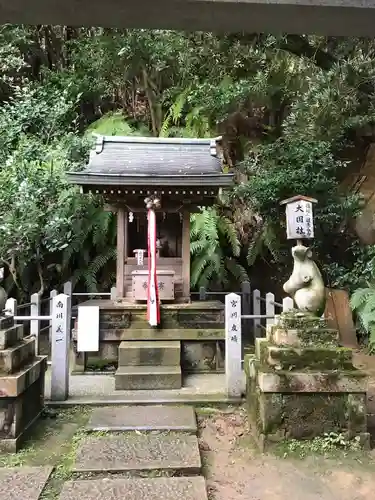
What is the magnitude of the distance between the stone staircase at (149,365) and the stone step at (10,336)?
1813mm

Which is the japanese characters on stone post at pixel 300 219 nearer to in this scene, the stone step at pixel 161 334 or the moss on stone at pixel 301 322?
A: the moss on stone at pixel 301 322

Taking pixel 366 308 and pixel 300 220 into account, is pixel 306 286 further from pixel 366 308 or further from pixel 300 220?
pixel 366 308

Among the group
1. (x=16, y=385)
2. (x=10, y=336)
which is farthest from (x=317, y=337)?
(x=10, y=336)

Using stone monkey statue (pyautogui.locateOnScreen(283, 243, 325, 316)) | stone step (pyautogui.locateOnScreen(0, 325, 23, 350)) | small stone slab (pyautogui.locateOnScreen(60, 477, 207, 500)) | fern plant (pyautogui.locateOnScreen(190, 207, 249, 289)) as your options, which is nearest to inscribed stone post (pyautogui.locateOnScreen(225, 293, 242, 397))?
stone monkey statue (pyautogui.locateOnScreen(283, 243, 325, 316))

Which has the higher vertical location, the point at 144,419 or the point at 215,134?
the point at 215,134

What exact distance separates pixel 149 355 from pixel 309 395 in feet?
9.62

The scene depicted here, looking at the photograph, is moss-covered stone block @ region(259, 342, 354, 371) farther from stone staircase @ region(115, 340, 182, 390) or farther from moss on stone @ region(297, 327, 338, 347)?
stone staircase @ region(115, 340, 182, 390)

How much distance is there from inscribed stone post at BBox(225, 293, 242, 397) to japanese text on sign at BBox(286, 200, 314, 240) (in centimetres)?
148

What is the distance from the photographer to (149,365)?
21.3 ft

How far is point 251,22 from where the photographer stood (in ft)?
6.24

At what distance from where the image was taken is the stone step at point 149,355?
21.3 feet

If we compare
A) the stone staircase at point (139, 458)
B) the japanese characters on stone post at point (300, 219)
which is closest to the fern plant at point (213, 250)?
the japanese characters on stone post at point (300, 219)

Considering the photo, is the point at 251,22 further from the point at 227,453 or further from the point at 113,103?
the point at 113,103

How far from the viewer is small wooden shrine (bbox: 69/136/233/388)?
7176 mm
